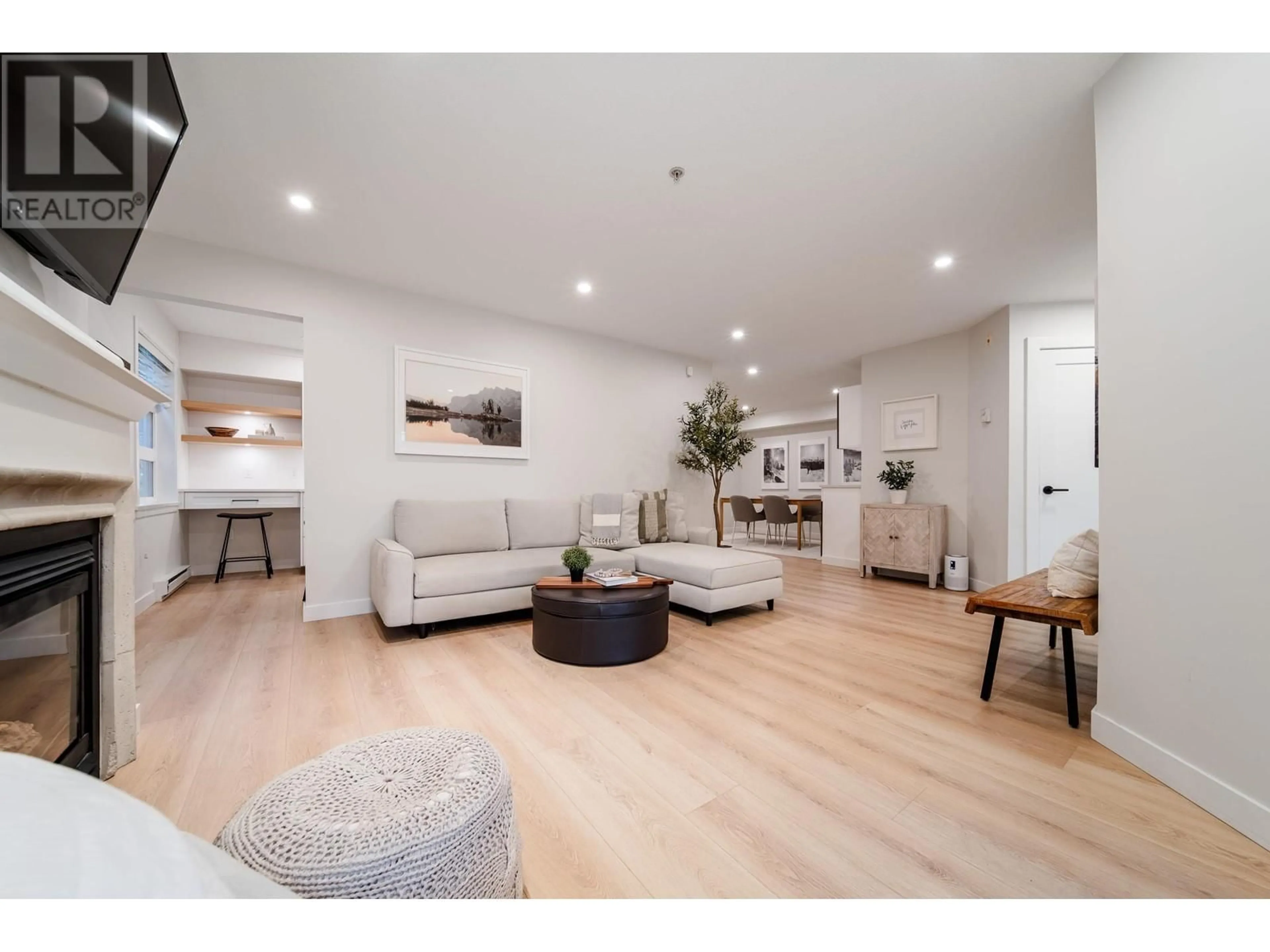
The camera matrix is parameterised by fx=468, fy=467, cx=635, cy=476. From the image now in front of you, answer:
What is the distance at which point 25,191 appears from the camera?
1151 millimetres

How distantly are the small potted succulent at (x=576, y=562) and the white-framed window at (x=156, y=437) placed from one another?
10.6 feet

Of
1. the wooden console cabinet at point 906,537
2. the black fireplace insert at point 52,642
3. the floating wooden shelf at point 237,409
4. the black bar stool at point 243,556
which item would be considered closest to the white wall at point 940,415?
the wooden console cabinet at point 906,537

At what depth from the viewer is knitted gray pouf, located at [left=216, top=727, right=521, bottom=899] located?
29.1 inches

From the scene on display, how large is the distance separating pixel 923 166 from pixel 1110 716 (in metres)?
2.44

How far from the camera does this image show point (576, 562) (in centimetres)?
274

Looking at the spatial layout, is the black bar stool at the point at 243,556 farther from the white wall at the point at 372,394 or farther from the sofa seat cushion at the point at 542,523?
the sofa seat cushion at the point at 542,523

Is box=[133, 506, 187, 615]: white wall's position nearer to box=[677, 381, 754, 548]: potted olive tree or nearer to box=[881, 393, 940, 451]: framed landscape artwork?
box=[677, 381, 754, 548]: potted olive tree

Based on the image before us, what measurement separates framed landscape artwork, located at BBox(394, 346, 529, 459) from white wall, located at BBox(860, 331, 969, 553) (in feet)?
12.4

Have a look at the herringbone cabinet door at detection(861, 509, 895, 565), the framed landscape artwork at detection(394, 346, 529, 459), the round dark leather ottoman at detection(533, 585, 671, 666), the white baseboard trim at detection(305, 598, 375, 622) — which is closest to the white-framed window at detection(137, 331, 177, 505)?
the white baseboard trim at detection(305, 598, 375, 622)

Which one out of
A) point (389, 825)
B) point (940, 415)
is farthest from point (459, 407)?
point (940, 415)

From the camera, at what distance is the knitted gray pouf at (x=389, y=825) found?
739 millimetres

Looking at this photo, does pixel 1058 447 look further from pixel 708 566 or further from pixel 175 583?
pixel 175 583
